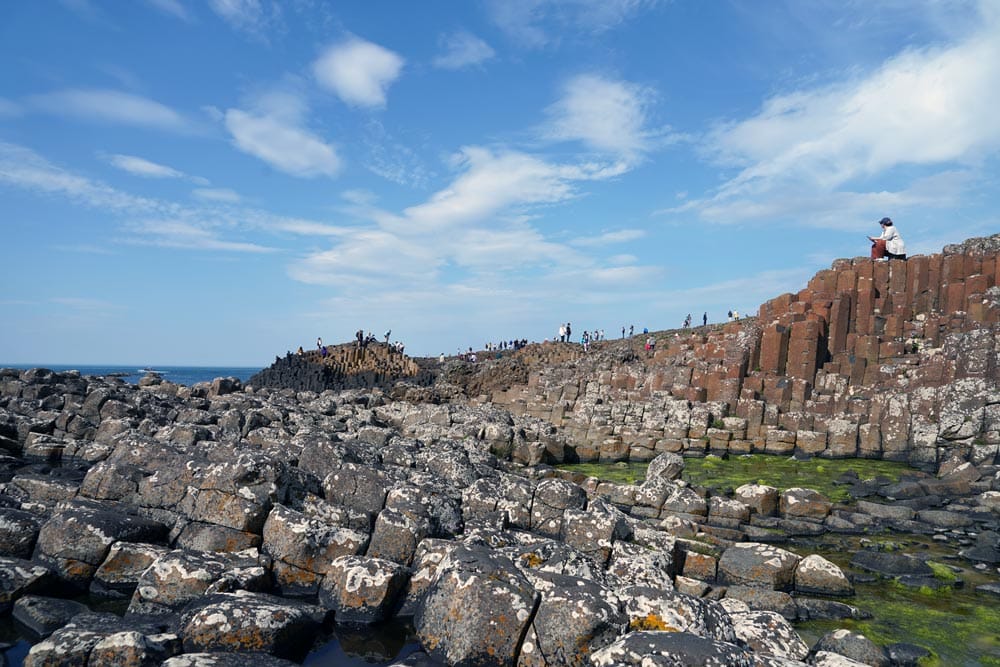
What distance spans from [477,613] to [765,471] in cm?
1559


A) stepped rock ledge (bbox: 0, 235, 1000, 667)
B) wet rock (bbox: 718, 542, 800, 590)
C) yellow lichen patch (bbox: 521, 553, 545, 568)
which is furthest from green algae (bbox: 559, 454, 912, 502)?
yellow lichen patch (bbox: 521, 553, 545, 568)

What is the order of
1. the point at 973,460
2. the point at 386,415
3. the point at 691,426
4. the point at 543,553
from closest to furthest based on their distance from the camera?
the point at 543,553, the point at 973,460, the point at 691,426, the point at 386,415

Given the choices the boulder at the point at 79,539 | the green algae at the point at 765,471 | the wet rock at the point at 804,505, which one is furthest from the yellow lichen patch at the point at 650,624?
the green algae at the point at 765,471

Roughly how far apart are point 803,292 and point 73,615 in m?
28.7

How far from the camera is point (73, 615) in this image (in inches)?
262

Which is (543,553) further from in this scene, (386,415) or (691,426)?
(386,415)

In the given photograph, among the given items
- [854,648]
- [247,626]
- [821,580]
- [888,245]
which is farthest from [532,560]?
[888,245]

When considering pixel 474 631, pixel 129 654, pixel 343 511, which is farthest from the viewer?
pixel 343 511

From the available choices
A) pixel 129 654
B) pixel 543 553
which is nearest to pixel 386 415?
pixel 543 553

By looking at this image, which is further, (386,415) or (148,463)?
(386,415)

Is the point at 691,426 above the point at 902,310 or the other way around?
the other way around

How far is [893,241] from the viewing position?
2700 centimetres

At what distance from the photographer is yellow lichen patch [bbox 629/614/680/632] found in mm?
5914

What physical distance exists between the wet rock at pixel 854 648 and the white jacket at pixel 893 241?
2488 cm
